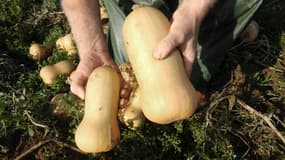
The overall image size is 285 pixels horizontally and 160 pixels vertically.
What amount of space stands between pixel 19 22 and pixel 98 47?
5.80ft

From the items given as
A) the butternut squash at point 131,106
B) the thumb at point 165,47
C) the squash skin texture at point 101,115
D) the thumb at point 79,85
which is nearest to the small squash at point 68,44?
the thumb at point 79,85

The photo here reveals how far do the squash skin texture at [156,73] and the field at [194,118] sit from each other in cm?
51

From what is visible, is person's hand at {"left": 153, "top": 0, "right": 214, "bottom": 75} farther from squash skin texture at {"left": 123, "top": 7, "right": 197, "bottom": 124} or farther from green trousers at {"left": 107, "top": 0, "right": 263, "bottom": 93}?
green trousers at {"left": 107, "top": 0, "right": 263, "bottom": 93}

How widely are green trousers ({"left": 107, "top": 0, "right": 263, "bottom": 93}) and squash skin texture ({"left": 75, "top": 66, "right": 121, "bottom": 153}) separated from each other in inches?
34.9

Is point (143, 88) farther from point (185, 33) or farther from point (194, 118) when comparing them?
point (194, 118)

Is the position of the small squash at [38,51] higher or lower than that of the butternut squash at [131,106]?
lower

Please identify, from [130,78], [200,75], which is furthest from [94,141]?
[200,75]

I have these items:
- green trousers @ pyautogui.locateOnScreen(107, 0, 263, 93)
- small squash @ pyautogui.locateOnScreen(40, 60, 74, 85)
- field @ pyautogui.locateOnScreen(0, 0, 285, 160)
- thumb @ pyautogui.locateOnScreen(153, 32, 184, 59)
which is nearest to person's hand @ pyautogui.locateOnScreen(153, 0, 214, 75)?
thumb @ pyautogui.locateOnScreen(153, 32, 184, 59)

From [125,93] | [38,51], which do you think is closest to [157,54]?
[125,93]

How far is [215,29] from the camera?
11.0 feet

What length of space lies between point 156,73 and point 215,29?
1264 mm

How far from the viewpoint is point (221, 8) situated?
128 inches

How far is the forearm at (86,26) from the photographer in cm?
294

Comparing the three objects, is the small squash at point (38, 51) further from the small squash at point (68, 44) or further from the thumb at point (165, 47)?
the thumb at point (165, 47)
